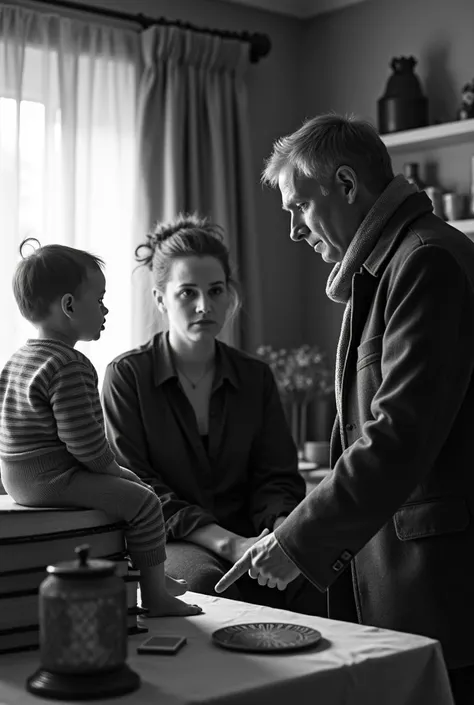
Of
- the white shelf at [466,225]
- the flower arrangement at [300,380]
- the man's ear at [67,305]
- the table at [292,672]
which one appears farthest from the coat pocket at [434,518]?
the flower arrangement at [300,380]

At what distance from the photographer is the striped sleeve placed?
1.45 metres

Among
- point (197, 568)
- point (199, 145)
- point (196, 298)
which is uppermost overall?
point (199, 145)

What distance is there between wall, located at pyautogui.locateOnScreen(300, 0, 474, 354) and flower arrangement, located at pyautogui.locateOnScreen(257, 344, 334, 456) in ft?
1.35

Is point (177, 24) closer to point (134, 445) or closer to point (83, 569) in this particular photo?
point (134, 445)

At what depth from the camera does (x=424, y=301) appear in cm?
153

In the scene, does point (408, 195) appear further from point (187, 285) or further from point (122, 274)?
point (122, 274)

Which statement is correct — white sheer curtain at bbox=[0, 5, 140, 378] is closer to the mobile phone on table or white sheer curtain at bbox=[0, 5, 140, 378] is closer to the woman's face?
the woman's face

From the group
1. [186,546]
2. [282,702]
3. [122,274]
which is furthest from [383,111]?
[282,702]

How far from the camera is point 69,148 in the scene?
12.1ft

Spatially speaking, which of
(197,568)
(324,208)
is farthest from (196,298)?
(324,208)

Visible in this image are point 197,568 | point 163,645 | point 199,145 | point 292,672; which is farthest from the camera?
point 199,145

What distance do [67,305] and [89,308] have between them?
0.03 meters

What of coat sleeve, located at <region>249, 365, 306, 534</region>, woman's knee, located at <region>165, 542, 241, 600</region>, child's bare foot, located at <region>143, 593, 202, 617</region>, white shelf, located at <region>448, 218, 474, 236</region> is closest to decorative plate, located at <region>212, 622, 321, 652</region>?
child's bare foot, located at <region>143, 593, 202, 617</region>

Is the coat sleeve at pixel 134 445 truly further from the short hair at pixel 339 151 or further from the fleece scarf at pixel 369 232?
the short hair at pixel 339 151
